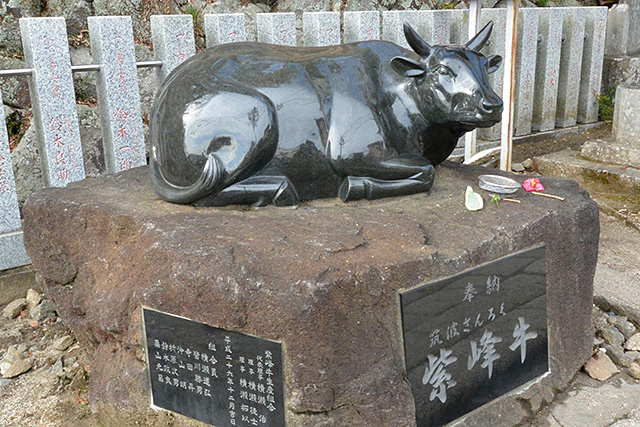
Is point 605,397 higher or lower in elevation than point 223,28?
lower

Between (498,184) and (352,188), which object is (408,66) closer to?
(352,188)

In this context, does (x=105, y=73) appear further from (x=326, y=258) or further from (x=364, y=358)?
(x=364, y=358)

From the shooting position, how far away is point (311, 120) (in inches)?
123

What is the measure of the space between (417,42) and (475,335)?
1433 millimetres

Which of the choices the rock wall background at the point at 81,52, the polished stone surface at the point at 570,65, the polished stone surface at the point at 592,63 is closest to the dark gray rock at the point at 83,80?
the rock wall background at the point at 81,52

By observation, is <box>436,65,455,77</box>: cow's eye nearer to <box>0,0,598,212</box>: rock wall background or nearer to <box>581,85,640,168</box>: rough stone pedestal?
<box>0,0,598,212</box>: rock wall background

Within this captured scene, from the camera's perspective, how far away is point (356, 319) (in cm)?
250

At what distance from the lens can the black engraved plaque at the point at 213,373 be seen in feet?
8.31

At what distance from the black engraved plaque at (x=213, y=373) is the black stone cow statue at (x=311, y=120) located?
2.38 feet

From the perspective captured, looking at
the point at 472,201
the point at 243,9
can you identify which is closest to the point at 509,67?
the point at 472,201

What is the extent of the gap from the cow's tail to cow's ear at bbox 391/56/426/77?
100cm

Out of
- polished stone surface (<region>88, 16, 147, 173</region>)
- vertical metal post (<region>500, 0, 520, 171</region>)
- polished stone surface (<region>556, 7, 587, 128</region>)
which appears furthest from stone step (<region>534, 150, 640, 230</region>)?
polished stone surface (<region>88, 16, 147, 173</region>)

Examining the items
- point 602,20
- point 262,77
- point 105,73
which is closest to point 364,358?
point 262,77

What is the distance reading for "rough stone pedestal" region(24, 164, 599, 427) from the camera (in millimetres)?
2469
